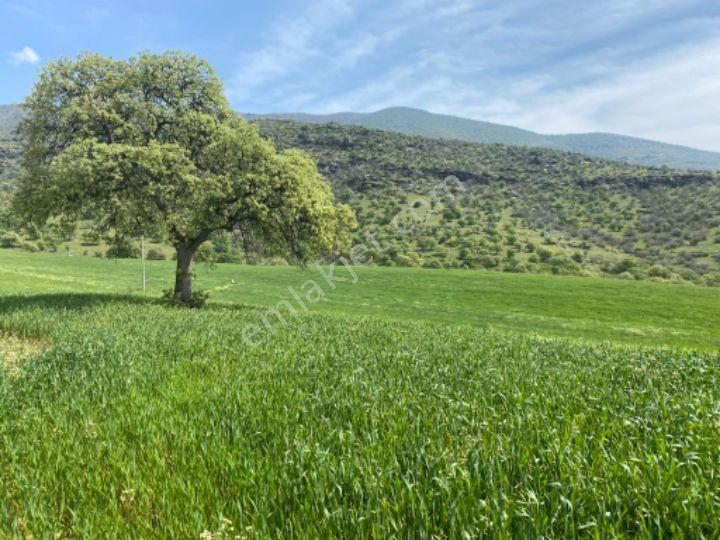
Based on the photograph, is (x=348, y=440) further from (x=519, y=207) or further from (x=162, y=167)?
(x=519, y=207)

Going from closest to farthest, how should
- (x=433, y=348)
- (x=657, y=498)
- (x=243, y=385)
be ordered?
1. (x=657, y=498)
2. (x=243, y=385)
3. (x=433, y=348)

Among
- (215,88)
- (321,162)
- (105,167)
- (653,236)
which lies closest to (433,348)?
(105,167)

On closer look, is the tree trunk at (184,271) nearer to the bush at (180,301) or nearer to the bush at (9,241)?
the bush at (180,301)

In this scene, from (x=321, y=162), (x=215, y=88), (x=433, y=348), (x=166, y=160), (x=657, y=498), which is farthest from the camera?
(x=321, y=162)

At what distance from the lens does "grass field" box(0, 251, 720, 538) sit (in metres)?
3.70

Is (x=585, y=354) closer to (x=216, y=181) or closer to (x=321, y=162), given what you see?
(x=216, y=181)

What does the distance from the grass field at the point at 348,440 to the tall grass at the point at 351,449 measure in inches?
1.2

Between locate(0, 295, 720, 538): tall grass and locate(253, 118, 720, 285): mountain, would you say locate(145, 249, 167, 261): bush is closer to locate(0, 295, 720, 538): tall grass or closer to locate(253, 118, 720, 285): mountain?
locate(253, 118, 720, 285): mountain

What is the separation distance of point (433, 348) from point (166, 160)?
18.1 meters

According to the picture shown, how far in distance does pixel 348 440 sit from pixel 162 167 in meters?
20.9

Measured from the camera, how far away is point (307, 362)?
1037 centimetres

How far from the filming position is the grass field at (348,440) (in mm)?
3703

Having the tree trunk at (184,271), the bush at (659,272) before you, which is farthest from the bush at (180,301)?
the bush at (659,272)

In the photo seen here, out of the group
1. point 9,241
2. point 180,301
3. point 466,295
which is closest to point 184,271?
point 180,301
